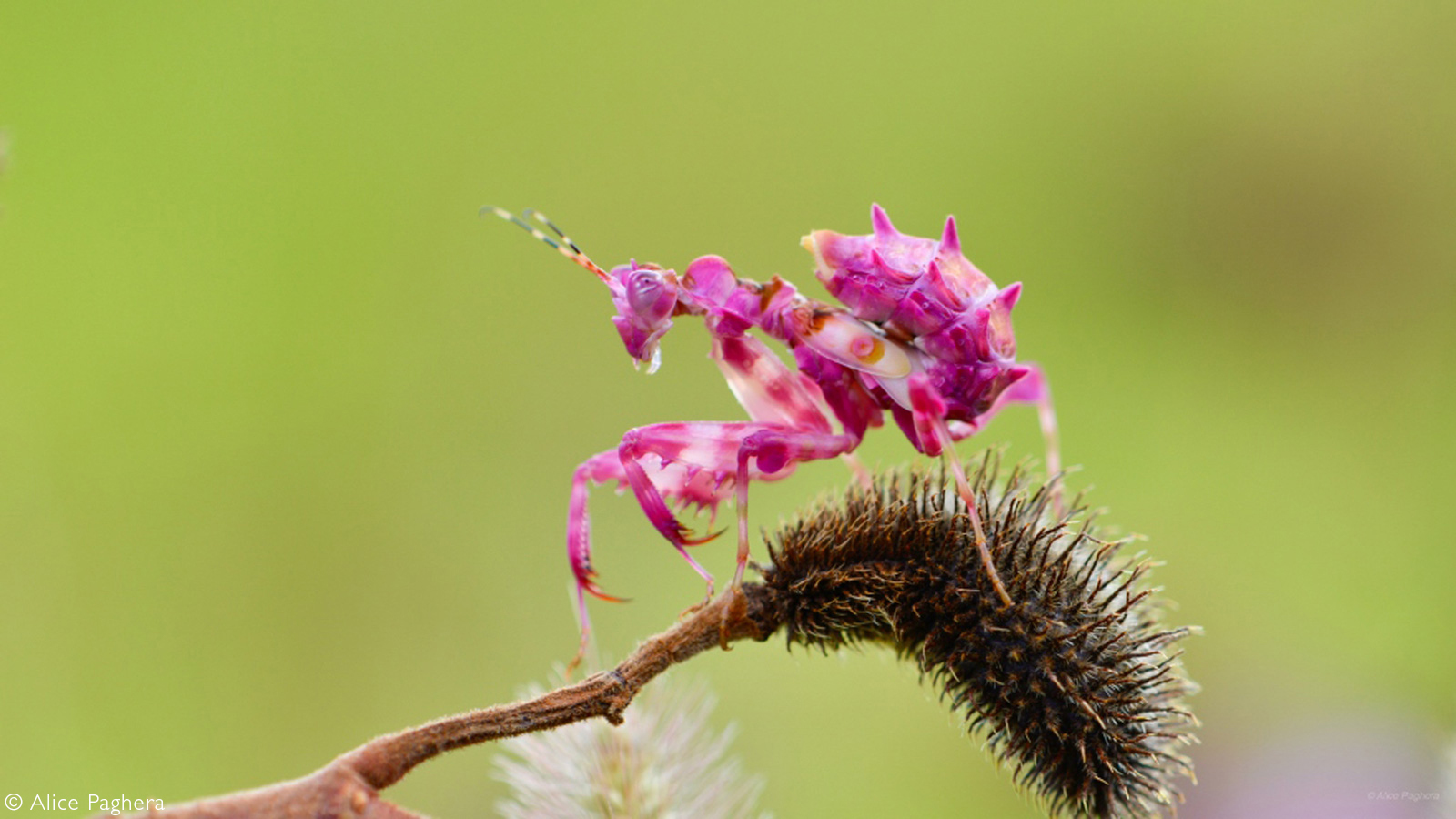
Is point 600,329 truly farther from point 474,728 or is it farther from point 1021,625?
point 474,728

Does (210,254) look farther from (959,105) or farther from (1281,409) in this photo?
(1281,409)

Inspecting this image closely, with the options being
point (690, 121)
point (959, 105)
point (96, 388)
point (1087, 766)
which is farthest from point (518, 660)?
point (959, 105)

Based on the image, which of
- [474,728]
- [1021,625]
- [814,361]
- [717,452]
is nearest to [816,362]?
[814,361]

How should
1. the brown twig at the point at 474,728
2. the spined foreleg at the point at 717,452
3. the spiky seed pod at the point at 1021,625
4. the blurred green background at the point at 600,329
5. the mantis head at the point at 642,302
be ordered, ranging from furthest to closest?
the blurred green background at the point at 600,329 → the mantis head at the point at 642,302 → the spined foreleg at the point at 717,452 → the spiky seed pod at the point at 1021,625 → the brown twig at the point at 474,728

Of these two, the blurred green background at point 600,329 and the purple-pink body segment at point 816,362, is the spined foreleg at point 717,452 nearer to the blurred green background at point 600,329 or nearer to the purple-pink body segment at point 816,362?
the purple-pink body segment at point 816,362

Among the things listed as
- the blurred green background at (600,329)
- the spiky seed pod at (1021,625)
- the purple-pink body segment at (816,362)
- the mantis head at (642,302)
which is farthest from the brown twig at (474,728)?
the blurred green background at (600,329)

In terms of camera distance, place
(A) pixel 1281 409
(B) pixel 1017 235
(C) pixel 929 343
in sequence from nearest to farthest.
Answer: (C) pixel 929 343 < (A) pixel 1281 409 < (B) pixel 1017 235
